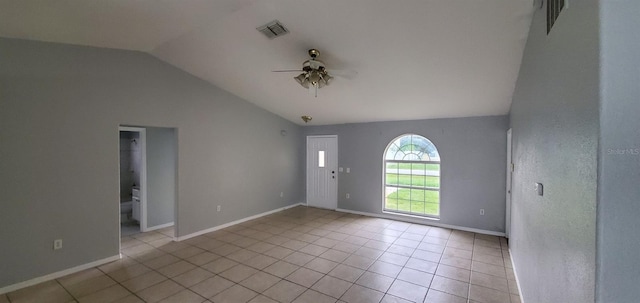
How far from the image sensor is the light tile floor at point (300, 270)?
2738mm

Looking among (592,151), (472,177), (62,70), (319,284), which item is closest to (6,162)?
(62,70)

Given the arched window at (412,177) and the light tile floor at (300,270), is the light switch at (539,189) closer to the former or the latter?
the light tile floor at (300,270)

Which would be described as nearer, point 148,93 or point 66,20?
point 66,20

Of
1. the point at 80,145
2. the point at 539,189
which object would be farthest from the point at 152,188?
the point at 539,189

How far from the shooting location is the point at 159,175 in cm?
504

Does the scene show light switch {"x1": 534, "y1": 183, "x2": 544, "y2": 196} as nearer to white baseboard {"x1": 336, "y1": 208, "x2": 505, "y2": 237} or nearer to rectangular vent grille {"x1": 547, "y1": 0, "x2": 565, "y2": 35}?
rectangular vent grille {"x1": 547, "y1": 0, "x2": 565, "y2": 35}

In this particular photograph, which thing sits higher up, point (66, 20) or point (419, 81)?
point (66, 20)

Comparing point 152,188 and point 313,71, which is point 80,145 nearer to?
point 152,188

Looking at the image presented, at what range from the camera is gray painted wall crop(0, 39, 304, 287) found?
2.85 m

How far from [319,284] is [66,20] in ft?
12.9

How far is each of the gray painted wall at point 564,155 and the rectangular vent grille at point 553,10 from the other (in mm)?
57

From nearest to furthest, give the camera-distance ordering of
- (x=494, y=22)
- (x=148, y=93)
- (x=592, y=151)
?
1. (x=592, y=151)
2. (x=494, y=22)
3. (x=148, y=93)

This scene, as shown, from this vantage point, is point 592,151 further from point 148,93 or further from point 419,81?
point 148,93

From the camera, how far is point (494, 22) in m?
2.33
